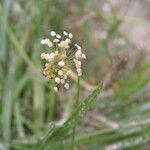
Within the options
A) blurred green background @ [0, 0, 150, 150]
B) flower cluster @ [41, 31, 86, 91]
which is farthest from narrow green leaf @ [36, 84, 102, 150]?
blurred green background @ [0, 0, 150, 150]

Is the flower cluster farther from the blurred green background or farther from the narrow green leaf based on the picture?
the blurred green background

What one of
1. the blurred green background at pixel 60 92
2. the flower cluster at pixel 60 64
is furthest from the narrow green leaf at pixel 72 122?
the blurred green background at pixel 60 92

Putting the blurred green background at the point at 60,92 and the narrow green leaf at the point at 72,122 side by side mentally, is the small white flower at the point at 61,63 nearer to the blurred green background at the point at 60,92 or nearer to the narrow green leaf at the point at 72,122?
the narrow green leaf at the point at 72,122

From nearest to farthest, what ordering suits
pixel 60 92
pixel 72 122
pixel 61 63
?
pixel 61 63 < pixel 72 122 < pixel 60 92

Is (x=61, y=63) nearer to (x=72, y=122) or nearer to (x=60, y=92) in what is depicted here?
(x=72, y=122)

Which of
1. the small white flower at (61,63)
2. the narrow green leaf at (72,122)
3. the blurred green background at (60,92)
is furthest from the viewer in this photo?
the blurred green background at (60,92)

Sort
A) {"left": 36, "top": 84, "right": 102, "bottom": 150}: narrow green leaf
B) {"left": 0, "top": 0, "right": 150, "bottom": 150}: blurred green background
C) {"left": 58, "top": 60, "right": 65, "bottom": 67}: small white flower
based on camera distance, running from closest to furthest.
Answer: {"left": 58, "top": 60, "right": 65, "bottom": 67}: small white flower
{"left": 36, "top": 84, "right": 102, "bottom": 150}: narrow green leaf
{"left": 0, "top": 0, "right": 150, "bottom": 150}: blurred green background

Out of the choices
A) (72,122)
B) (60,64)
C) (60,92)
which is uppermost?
(60,64)

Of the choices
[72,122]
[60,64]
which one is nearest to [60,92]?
[72,122]
